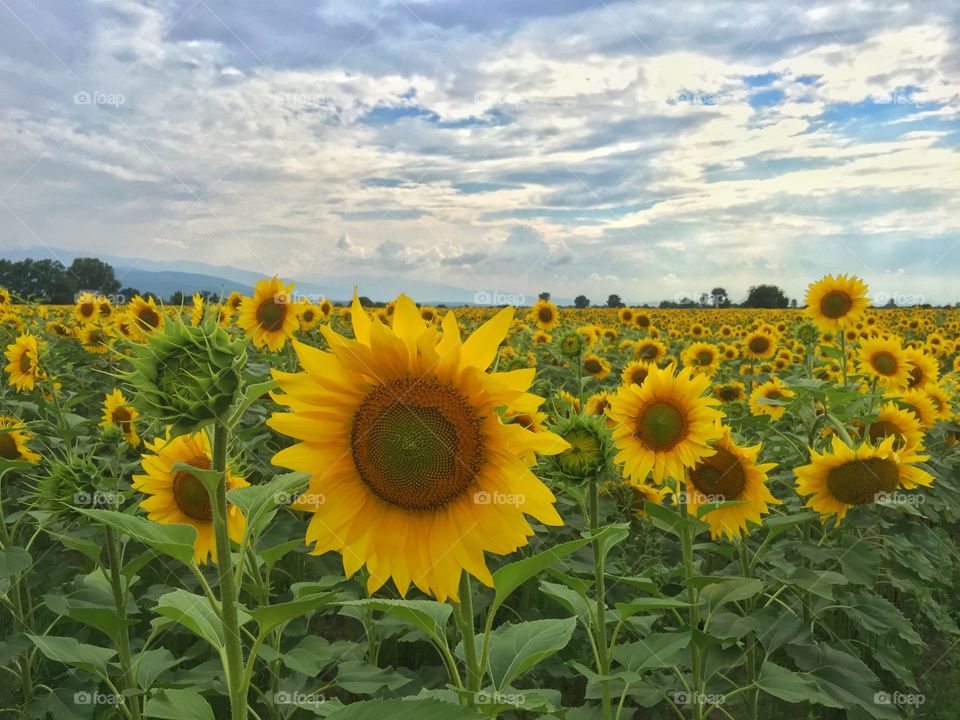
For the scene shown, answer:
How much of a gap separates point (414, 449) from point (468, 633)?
0.47m

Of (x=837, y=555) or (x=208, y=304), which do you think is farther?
(x=837, y=555)

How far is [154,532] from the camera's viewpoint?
1608 millimetres

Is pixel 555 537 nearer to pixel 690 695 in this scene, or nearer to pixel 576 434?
pixel 690 695

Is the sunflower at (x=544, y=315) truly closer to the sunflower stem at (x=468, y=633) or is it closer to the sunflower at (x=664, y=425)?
the sunflower at (x=664, y=425)

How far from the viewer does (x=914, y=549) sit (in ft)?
14.7

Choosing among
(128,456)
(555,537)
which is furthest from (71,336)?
(555,537)

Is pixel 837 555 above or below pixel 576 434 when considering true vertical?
below

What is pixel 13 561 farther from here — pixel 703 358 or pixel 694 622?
pixel 703 358

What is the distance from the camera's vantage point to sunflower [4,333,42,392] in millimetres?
7008

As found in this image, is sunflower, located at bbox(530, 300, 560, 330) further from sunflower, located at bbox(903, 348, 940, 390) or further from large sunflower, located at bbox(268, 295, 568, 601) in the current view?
large sunflower, located at bbox(268, 295, 568, 601)

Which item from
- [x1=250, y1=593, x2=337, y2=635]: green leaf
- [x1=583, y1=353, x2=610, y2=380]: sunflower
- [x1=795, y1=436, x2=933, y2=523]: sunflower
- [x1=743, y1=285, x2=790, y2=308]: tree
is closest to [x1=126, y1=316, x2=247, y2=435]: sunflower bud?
[x1=250, y1=593, x2=337, y2=635]: green leaf

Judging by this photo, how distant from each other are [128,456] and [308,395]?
21.4 ft

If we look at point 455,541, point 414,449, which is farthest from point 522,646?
point 414,449

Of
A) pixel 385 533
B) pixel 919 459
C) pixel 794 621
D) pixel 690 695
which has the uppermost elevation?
pixel 919 459
